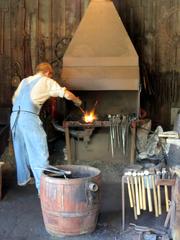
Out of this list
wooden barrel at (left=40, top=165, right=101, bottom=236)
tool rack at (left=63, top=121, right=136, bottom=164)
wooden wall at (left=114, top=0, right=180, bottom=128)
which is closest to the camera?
wooden barrel at (left=40, top=165, right=101, bottom=236)

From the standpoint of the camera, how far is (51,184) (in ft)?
12.3

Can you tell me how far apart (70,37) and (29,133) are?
9.68 ft

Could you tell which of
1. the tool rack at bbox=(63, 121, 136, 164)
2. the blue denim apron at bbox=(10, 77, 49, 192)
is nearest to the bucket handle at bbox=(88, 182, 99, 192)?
the blue denim apron at bbox=(10, 77, 49, 192)

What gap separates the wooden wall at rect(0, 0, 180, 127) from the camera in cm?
729

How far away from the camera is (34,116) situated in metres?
4.99

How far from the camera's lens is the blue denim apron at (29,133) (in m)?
4.84

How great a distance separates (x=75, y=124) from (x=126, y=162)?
0.96 m

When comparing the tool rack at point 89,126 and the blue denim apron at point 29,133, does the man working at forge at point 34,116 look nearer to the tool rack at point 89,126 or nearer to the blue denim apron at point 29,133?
the blue denim apron at point 29,133

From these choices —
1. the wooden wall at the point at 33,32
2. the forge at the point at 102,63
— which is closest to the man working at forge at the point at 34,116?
the forge at the point at 102,63

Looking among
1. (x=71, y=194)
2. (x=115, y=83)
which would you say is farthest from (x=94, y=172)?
(x=115, y=83)

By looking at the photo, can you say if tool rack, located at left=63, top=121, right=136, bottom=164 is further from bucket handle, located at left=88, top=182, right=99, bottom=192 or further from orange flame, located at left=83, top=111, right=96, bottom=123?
bucket handle, located at left=88, top=182, right=99, bottom=192

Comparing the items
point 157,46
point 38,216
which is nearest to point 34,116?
Result: point 38,216

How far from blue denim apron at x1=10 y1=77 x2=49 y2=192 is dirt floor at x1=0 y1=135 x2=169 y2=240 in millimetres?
332

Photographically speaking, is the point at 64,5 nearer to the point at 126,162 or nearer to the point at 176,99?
the point at 176,99
